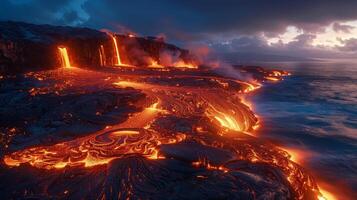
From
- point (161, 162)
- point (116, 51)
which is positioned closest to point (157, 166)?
point (161, 162)

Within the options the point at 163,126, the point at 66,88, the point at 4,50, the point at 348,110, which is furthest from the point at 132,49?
the point at 163,126

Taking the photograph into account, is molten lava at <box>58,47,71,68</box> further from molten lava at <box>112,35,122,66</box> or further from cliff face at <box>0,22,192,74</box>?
molten lava at <box>112,35,122,66</box>

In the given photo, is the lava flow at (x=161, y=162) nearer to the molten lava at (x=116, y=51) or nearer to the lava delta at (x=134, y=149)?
the lava delta at (x=134, y=149)

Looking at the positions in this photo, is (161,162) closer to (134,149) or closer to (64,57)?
(134,149)

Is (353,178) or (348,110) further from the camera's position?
(348,110)

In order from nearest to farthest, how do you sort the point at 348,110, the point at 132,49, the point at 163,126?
the point at 163,126 → the point at 348,110 → the point at 132,49

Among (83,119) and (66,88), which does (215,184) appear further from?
(66,88)

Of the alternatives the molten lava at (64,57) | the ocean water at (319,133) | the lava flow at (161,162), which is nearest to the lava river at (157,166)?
the lava flow at (161,162)

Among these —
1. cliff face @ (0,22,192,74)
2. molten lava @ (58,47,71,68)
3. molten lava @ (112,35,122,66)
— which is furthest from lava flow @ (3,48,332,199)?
molten lava @ (112,35,122,66)
